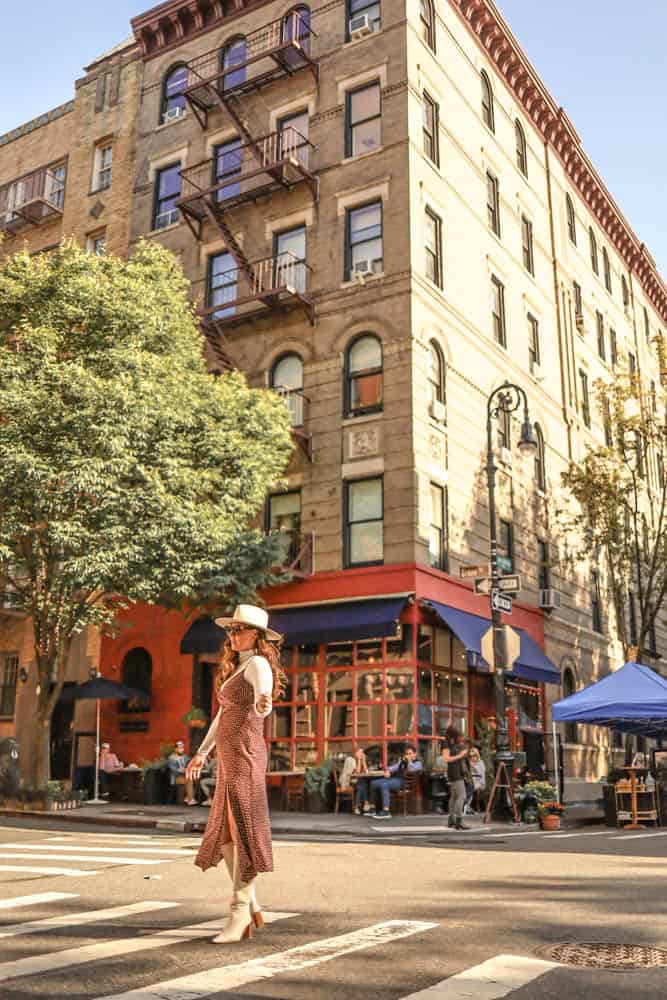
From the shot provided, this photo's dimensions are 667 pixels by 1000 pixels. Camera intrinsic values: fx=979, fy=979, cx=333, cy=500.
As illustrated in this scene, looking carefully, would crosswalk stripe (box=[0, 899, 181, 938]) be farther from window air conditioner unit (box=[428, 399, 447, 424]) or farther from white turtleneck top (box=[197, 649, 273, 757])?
window air conditioner unit (box=[428, 399, 447, 424])

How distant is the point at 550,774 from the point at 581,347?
51.3 ft

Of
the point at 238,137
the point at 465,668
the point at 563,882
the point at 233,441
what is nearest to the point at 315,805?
the point at 465,668

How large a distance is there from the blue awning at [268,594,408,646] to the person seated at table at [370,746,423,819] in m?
2.62

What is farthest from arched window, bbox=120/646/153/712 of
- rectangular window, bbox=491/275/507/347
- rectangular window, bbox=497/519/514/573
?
rectangular window, bbox=491/275/507/347

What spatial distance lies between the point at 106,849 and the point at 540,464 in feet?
69.3

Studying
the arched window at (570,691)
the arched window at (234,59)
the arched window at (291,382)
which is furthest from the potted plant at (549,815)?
the arched window at (234,59)

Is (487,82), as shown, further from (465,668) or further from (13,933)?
(13,933)

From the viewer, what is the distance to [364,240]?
2494 centimetres

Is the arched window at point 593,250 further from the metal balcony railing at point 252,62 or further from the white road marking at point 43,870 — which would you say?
the white road marking at point 43,870

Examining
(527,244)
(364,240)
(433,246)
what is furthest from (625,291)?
(364,240)

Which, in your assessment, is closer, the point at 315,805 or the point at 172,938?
the point at 172,938

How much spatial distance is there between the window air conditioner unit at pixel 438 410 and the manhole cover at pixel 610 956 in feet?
61.2

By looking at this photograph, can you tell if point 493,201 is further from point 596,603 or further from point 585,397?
point 596,603

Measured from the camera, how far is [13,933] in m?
6.12
